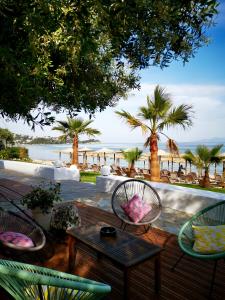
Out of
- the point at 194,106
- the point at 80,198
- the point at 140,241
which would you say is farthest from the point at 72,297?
the point at 194,106

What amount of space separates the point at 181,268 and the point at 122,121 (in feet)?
24.9

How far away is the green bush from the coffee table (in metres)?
17.6

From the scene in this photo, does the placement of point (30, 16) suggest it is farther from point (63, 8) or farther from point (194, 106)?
point (194, 106)

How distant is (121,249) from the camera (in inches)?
109

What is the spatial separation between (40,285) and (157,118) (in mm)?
8974

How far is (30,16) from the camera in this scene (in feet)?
8.55

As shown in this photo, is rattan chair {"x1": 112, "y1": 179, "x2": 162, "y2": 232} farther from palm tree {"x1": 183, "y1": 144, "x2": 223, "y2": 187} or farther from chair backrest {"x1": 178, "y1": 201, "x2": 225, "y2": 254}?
palm tree {"x1": 183, "y1": 144, "x2": 223, "y2": 187}

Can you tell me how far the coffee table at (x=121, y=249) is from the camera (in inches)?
99.3

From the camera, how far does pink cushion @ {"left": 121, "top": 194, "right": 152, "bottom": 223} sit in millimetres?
4396

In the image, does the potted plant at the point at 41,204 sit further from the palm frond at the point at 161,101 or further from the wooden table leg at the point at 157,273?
the palm frond at the point at 161,101

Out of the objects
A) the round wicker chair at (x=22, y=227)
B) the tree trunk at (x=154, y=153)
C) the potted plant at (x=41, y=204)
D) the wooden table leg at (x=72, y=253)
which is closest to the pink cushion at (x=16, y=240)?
the round wicker chair at (x=22, y=227)

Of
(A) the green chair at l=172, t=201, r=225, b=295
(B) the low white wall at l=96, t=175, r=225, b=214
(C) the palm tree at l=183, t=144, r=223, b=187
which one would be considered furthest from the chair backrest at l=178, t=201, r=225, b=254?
(C) the palm tree at l=183, t=144, r=223, b=187

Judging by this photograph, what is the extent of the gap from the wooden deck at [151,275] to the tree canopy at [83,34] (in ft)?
7.36

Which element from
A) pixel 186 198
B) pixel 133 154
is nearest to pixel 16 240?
pixel 186 198
